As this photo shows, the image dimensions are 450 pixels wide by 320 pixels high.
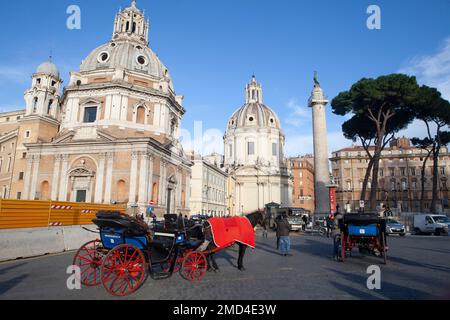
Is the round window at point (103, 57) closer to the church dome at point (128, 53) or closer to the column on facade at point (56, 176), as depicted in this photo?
the church dome at point (128, 53)

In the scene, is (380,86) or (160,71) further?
(160,71)

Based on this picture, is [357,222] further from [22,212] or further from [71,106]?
[71,106]

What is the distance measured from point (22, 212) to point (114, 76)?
25479 millimetres

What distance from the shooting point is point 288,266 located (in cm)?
861

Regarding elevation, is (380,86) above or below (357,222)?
above

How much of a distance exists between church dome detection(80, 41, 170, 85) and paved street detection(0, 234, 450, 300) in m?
30.4

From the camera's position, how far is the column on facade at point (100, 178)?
2923 centimetres

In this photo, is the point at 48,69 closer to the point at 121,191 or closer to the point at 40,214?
the point at 121,191

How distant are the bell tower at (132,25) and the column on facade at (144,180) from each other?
19.9 m

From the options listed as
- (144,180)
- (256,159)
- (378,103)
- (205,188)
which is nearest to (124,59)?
(144,180)
